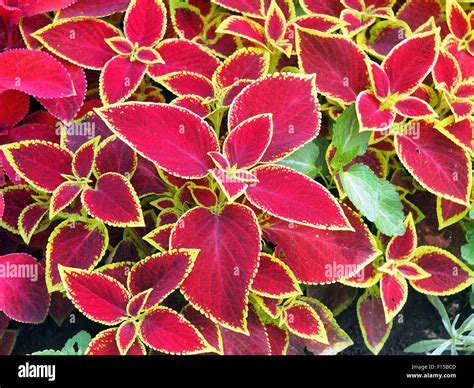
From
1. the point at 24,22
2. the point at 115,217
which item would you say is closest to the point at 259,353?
the point at 115,217

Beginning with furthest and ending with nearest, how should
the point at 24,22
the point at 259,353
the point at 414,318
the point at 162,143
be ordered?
the point at 414,318 → the point at 24,22 → the point at 259,353 → the point at 162,143

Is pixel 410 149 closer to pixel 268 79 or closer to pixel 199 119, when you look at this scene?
pixel 268 79

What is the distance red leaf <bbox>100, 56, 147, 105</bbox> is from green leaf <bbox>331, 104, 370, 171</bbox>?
0.38m

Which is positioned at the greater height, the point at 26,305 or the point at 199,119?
the point at 199,119

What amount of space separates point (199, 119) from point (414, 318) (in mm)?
722

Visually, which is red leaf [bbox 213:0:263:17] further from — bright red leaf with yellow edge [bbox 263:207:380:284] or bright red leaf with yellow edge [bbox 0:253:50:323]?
bright red leaf with yellow edge [bbox 0:253:50:323]

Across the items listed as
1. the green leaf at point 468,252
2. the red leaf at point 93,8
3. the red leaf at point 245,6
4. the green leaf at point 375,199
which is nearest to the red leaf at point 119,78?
the red leaf at point 93,8

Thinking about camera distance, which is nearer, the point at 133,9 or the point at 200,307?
the point at 200,307

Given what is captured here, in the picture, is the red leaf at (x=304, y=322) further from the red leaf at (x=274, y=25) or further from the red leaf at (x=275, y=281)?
the red leaf at (x=274, y=25)

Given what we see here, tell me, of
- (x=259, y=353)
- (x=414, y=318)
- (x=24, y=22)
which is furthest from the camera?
(x=414, y=318)

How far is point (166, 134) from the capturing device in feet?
3.30

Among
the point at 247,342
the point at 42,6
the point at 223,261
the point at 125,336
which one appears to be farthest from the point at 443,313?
the point at 42,6

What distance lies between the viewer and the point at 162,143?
1.00 meters

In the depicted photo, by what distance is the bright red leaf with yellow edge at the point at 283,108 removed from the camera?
42.3 inches
